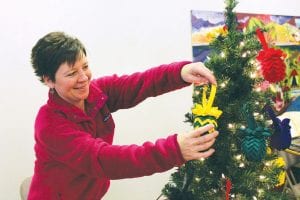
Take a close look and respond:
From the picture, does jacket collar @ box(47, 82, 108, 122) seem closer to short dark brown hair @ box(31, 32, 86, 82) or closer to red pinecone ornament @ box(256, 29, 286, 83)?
short dark brown hair @ box(31, 32, 86, 82)

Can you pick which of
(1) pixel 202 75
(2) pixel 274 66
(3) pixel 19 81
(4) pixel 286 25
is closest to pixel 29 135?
(3) pixel 19 81

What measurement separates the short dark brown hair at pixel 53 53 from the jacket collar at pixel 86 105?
0.08 metres

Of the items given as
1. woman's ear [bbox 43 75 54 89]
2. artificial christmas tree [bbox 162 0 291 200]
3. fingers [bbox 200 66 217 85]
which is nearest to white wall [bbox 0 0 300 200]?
woman's ear [bbox 43 75 54 89]

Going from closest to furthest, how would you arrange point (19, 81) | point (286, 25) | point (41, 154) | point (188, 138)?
1. point (188, 138)
2. point (41, 154)
3. point (19, 81)
4. point (286, 25)

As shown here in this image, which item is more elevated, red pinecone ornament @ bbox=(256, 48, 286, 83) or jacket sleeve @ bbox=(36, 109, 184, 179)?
red pinecone ornament @ bbox=(256, 48, 286, 83)

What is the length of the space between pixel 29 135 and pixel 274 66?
1.59 meters

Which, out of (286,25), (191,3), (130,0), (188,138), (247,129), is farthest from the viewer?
(286,25)

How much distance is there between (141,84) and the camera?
4.66ft

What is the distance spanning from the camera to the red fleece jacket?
93 cm

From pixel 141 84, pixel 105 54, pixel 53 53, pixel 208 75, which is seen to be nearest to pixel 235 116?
pixel 208 75

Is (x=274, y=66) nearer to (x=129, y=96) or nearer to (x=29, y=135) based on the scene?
(x=129, y=96)

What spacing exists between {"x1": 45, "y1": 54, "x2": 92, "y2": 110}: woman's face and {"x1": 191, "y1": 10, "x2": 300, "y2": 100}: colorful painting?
67.4 inches

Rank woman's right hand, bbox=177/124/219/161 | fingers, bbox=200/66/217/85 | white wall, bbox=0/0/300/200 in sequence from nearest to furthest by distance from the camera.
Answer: woman's right hand, bbox=177/124/219/161, fingers, bbox=200/66/217/85, white wall, bbox=0/0/300/200

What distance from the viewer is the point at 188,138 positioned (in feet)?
2.83
